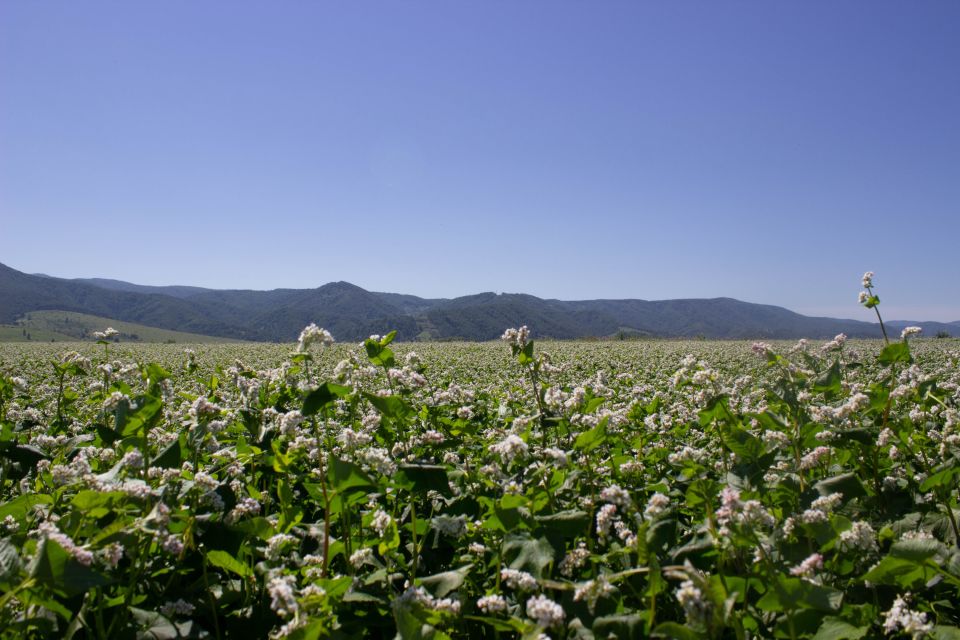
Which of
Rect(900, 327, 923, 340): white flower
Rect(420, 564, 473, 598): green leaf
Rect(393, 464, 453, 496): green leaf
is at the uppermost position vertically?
Rect(900, 327, 923, 340): white flower

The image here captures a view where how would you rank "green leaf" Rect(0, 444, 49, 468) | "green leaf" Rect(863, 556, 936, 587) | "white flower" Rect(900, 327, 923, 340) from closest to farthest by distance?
"green leaf" Rect(863, 556, 936, 587) → "green leaf" Rect(0, 444, 49, 468) → "white flower" Rect(900, 327, 923, 340)

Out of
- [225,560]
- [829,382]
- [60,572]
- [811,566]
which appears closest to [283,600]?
[60,572]

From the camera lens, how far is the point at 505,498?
86.5 inches

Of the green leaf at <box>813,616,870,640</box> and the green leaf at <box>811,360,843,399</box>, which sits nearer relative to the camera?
the green leaf at <box>813,616,870,640</box>

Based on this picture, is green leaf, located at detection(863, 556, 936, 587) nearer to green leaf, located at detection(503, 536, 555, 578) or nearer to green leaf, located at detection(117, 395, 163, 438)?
green leaf, located at detection(503, 536, 555, 578)

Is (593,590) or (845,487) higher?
(845,487)

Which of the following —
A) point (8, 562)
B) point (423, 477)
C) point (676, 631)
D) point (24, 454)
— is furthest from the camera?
point (24, 454)

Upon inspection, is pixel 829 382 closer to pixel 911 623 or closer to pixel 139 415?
pixel 911 623

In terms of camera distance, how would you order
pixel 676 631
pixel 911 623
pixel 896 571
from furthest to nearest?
pixel 896 571 < pixel 911 623 < pixel 676 631

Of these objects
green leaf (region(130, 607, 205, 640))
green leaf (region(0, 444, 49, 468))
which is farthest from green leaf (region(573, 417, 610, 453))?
green leaf (region(0, 444, 49, 468))

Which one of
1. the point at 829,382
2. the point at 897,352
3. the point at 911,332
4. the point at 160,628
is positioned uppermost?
the point at 911,332

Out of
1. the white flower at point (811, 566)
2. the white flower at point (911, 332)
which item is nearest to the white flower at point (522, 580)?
the white flower at point (811, 566)

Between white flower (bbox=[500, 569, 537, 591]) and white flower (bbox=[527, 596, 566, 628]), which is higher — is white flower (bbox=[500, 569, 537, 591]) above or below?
below

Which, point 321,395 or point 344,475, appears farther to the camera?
point 321,395
